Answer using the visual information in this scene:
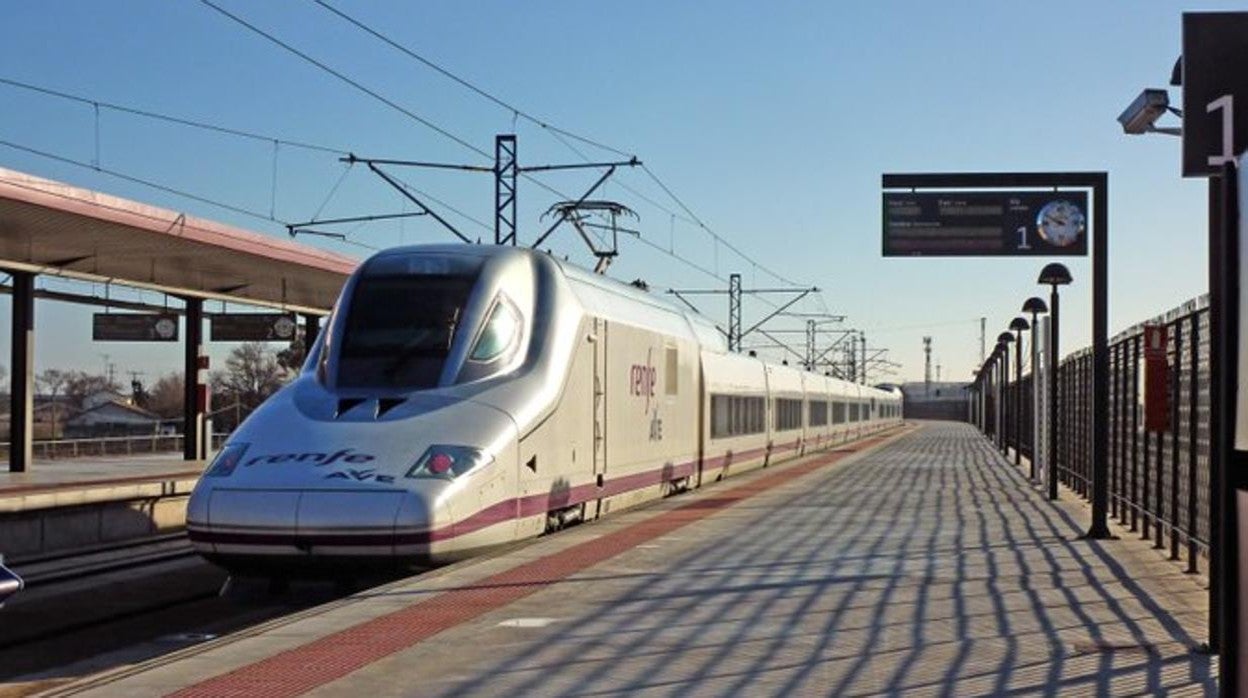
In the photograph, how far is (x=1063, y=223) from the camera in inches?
811

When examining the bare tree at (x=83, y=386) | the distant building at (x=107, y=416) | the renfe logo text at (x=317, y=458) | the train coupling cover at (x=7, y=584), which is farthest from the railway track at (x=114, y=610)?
the bare tree at (x=83, y=386)

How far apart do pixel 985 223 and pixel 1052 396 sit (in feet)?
12.8

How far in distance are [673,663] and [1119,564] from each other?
6775 millimetres

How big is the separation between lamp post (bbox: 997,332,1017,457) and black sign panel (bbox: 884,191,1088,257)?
1095 inches

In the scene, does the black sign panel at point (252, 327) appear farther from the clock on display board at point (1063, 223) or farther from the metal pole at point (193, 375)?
the clock on display board at point (1063, 223)

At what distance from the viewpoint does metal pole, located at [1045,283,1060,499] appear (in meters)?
23.2

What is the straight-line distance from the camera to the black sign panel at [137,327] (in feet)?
102

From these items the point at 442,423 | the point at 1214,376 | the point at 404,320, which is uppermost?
the point at 404,320

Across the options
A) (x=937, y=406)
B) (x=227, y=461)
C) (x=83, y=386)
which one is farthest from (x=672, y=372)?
(x=937, y=406)

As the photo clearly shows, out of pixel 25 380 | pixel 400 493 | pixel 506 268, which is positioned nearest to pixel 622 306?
pixel 506 268

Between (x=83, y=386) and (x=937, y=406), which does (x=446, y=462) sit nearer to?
(x=83, y=386)

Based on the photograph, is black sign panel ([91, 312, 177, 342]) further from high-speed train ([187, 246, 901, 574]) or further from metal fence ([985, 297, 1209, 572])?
metal fence ([985, 297, 1209, 572])

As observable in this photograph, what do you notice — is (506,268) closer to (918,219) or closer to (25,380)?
(918,219)

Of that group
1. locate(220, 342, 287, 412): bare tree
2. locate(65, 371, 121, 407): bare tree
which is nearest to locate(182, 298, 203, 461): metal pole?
locate(220, 342, 287, 412): bare tree
